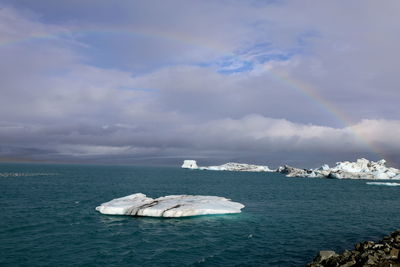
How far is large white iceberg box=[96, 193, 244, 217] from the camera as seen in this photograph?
51.2 metres

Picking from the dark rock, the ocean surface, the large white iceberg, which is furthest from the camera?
the large white iceberg

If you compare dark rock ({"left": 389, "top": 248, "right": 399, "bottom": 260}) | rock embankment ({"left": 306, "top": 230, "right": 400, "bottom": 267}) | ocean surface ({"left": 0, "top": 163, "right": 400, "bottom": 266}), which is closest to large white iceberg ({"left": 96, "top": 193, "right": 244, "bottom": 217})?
ocean surface ({"left": 0, "top": 163, "right": 400, "bottom": 266})

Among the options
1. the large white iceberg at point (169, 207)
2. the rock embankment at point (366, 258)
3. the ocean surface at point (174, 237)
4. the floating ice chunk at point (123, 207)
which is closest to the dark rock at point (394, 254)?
the rock embankment at point (366, 258)

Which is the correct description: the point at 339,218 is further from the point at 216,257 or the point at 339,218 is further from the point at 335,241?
the point at 216,257

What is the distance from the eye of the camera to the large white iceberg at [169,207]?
51.2 m

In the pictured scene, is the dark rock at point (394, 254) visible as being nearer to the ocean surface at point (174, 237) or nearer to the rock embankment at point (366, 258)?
the rock embankment at point (366, 258)

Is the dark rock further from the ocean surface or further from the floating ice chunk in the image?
the floating ice chunk

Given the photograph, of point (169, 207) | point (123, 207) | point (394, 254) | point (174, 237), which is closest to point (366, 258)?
point (394, 254)

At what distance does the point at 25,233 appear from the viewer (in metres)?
40.6

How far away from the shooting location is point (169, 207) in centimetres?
5212

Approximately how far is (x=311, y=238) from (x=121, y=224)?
92.1 feet

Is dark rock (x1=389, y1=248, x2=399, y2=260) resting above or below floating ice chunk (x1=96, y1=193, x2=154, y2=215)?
above

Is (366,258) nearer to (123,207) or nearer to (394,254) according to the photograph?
(394,254)

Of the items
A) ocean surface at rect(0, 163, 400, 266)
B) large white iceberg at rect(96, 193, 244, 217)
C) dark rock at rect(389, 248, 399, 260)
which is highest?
dark rock at rect(389, 248, 399, 260)
